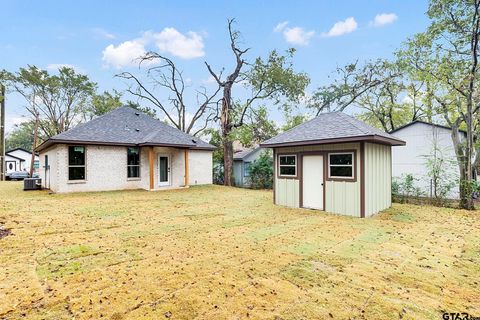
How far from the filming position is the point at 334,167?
8133 millimetres

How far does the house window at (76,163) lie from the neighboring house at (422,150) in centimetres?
1581

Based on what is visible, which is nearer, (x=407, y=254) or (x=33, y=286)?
(x=33, y=286)

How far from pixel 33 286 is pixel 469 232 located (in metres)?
8.85

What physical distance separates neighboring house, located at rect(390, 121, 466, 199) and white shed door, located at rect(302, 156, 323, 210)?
6351mm

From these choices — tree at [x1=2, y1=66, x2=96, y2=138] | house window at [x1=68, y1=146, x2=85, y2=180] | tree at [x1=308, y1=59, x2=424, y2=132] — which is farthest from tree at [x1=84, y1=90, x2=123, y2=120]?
tree at [x1=308, y1=59, x2=424, y2=132]

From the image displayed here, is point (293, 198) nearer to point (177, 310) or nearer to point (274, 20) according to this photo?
point (177, 310)

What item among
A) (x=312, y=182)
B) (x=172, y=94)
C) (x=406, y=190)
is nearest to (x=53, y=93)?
(x=172, y=94)

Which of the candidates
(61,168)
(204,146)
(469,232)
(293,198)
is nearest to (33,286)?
(293,198)

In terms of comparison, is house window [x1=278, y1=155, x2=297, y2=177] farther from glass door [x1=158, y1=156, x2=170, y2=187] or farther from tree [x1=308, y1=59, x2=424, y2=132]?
tree [x1=308, y1=59, x2=424, y2=132]

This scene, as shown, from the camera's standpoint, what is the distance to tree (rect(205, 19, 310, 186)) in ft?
61.2

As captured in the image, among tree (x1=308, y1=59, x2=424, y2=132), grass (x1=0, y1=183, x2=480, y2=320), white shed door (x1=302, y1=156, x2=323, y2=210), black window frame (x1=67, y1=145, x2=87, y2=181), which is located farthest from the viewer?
tree (x1=308, y1=59, x2=424, y2=132)

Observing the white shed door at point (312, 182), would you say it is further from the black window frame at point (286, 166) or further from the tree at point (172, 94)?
the tree at point (172, 94)

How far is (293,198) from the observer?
9211 millimetres

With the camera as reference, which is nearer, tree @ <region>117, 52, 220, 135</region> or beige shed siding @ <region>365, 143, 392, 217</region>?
beige shed siding @ <region>365, 143, 392, 217</region>
